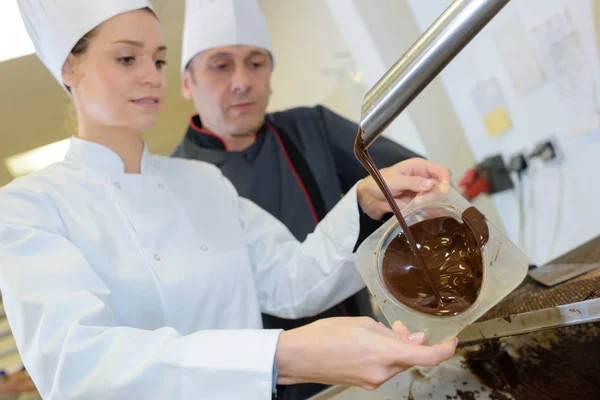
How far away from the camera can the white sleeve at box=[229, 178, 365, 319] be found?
801 mm

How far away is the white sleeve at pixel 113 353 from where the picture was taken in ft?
1.62

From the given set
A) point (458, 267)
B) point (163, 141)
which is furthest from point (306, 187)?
point (163, 141)

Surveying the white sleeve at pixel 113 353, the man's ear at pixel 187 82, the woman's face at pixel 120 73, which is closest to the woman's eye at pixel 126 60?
the woman's face at pixel 120 73

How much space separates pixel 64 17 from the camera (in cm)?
73

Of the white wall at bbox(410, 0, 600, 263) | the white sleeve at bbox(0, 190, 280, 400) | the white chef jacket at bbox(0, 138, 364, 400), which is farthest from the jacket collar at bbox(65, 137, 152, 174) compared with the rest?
the white wall at bbox(410, 0, 600, 263)

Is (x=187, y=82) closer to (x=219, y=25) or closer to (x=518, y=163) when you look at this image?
(x=219, y=25)

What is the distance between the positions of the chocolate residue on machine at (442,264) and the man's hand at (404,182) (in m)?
0.08

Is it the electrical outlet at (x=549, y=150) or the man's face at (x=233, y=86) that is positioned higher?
the man's face at (x=233, y=86)

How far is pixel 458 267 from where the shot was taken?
565 mm

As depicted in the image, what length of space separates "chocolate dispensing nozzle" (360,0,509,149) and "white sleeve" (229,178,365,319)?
0.37 m

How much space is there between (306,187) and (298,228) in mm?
115

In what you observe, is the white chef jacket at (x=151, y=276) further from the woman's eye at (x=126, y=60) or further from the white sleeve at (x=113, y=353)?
the woman's eye at (x=126, y=60)

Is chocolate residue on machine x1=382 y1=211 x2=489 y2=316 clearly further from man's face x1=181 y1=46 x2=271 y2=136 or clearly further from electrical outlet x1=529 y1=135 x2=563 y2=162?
electrical outlet x1=529 y1=135 x2=563 y2=162

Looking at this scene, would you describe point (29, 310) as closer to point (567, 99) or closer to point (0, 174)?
point (0, 174)
